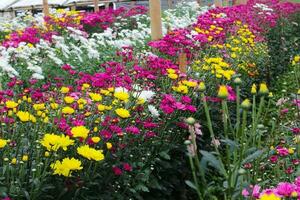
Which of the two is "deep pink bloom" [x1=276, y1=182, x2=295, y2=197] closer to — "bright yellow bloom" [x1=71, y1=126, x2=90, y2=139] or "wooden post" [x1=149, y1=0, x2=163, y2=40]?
"bright yellow bloom" [x1=71, y1=126, x2=90, y2=139]

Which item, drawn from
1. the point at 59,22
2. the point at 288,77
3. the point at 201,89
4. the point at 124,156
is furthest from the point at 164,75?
the point at 59,22

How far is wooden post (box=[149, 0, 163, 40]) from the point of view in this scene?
5770mm

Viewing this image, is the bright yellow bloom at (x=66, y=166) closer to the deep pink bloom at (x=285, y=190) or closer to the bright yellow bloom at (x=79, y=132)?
the bright yellow bloom at (x=79, y=132)

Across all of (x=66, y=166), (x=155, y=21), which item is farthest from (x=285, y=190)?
(x=155, y=21)

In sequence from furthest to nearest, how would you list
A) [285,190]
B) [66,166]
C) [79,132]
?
[79,132]
[66,166]
[285,190]

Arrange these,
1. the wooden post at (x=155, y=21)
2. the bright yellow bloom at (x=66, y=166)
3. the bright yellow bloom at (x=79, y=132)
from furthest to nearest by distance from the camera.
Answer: the wooden post at (x=155, y=21) → the bright yellow bloom at (x=79, y=132) → the bright yellow bloom at (x=66, y=166)

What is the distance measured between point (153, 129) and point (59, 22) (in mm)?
5421

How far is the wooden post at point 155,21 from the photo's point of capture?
5.77 m

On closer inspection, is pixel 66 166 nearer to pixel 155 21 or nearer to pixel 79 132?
pixel 79 132

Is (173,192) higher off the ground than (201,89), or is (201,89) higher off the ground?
(201,89)

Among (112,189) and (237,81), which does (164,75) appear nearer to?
(112,189)

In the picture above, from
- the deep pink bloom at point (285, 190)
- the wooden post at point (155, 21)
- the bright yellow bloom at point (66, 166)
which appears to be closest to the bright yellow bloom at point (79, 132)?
the bright yellow bloom at point (66, 166)

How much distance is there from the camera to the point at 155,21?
5797 mm

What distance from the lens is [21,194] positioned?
198 centimetres
